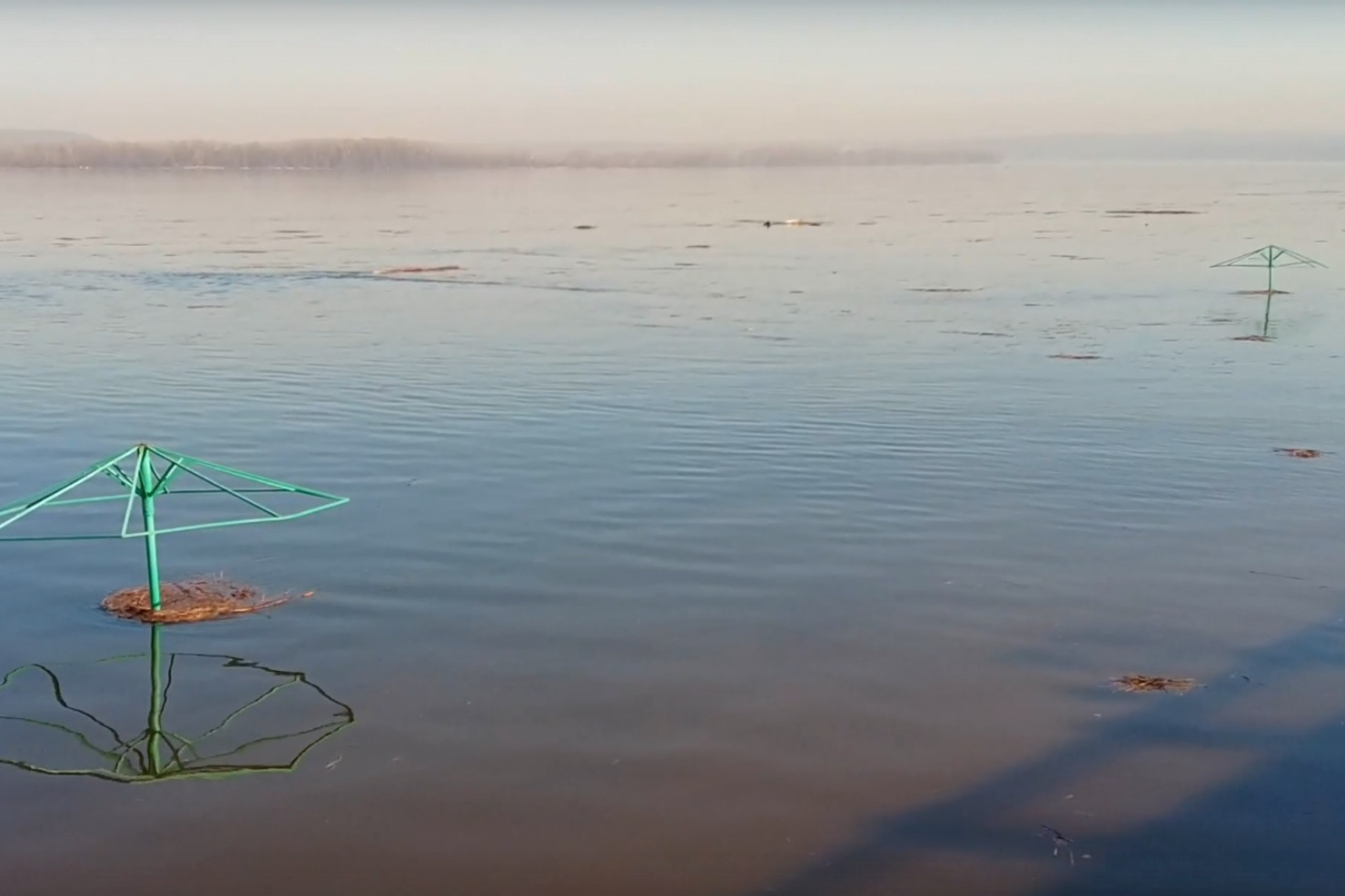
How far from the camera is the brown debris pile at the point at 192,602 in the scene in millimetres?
10625

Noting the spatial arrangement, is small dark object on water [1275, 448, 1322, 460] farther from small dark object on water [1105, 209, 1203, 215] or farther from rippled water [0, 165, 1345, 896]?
small dark object on water [1105, 209, 1203, 215]

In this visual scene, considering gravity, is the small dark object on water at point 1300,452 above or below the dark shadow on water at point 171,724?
above

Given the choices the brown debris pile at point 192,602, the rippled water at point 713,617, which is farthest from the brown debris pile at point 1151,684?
the brown debris pile at point 192,602

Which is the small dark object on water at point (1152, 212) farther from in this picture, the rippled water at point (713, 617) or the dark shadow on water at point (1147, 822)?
the dark shadow on water at point (1147, 822)

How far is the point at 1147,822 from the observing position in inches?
292

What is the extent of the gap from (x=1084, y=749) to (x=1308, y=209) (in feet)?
261

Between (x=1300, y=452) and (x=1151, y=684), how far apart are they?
8.73 m

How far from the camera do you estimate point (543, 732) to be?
8625mm

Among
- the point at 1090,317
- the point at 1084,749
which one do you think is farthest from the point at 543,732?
the point at 1090,317

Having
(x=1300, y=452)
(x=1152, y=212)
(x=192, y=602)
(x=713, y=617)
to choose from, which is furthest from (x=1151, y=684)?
(x=1152, y=212)

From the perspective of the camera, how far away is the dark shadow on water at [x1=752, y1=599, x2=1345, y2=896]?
6.88 m

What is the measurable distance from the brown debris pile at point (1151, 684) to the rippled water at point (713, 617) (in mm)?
140

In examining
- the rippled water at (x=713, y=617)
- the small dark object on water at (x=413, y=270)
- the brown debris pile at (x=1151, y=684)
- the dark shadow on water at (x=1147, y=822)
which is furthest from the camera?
the small dark object on water at (x=413, y=270)

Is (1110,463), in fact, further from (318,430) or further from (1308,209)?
(1308,209)
